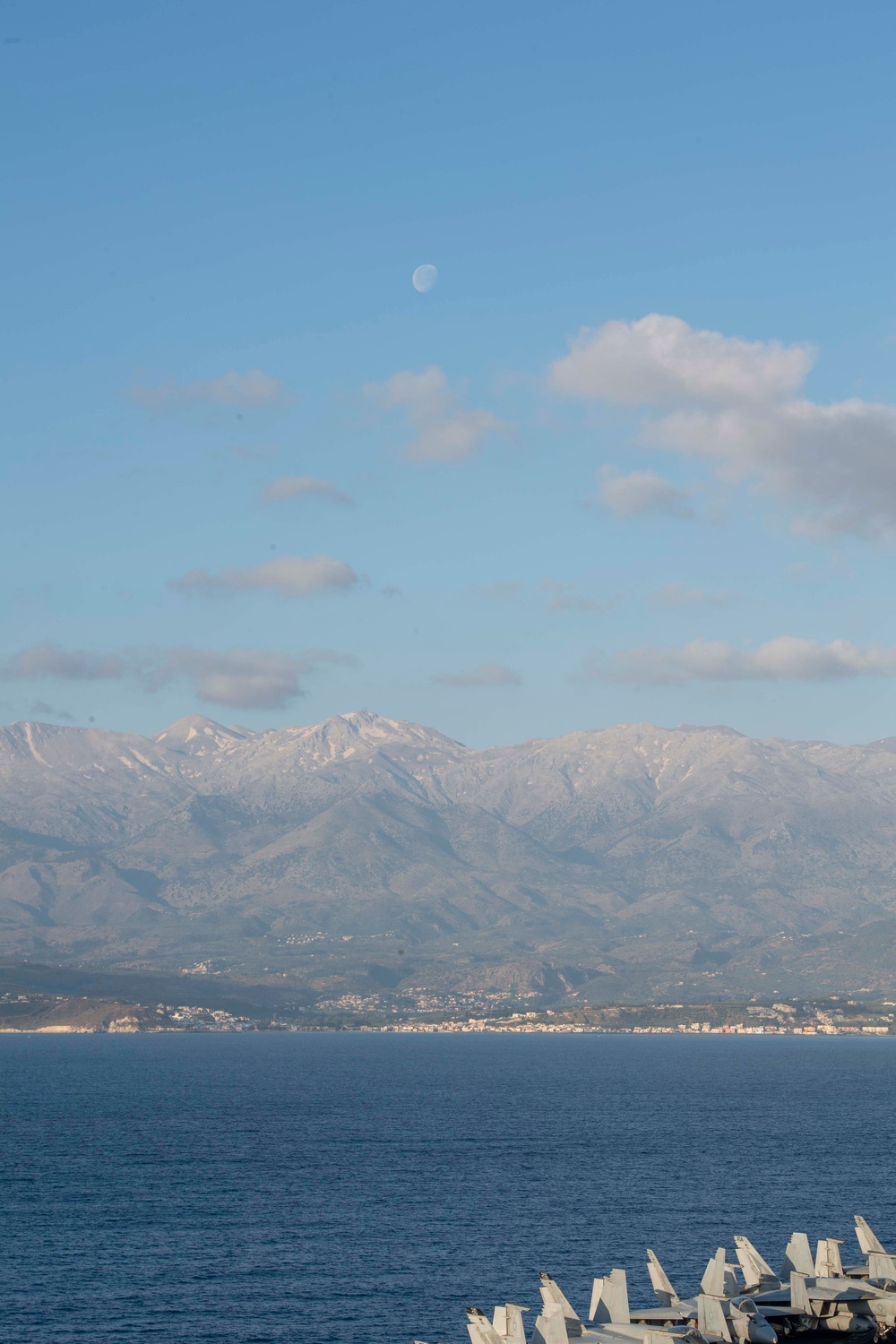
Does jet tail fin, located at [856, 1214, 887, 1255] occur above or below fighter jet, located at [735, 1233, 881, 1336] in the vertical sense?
above

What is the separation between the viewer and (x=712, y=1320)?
3890 inches

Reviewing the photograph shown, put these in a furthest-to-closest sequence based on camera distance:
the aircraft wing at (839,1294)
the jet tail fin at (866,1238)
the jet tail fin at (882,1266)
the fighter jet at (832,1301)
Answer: the jet tail fin at (866,1238)
the jet tail fin at (882,1266)
the aircraft wing at (839,1294)
the fighter jet at (832,1301)

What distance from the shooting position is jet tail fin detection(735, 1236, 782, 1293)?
114062 mm

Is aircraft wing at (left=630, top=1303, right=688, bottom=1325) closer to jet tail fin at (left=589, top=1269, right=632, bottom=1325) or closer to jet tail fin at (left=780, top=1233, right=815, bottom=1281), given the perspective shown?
jet tail fin at (left=589, top=1269, right=632, bottom=1325)

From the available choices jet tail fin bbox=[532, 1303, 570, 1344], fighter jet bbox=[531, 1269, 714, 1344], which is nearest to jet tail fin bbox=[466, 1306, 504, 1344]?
fighter jet bbox=[531, 1269, 714, 1344]

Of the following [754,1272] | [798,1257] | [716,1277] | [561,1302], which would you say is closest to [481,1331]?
[561,1302]

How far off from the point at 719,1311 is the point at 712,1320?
80cm

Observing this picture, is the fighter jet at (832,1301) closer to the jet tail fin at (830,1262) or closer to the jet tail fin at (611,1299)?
the jet tail fin at (830,1262)

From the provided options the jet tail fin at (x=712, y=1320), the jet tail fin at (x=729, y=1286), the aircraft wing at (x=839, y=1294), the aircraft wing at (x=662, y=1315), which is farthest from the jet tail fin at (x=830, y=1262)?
the jet tail fin at (x=712, y=1320)

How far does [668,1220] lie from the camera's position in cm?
16062

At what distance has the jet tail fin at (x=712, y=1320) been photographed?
9844 cm

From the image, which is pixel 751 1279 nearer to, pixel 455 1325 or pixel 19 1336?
pixel 455 1325

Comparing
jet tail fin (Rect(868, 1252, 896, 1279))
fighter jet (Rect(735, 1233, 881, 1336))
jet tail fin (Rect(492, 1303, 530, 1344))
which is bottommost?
fighter jet (Rect(735, 1233, 881, 1336))

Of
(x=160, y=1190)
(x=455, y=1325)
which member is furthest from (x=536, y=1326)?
(x=160, y=1190)
